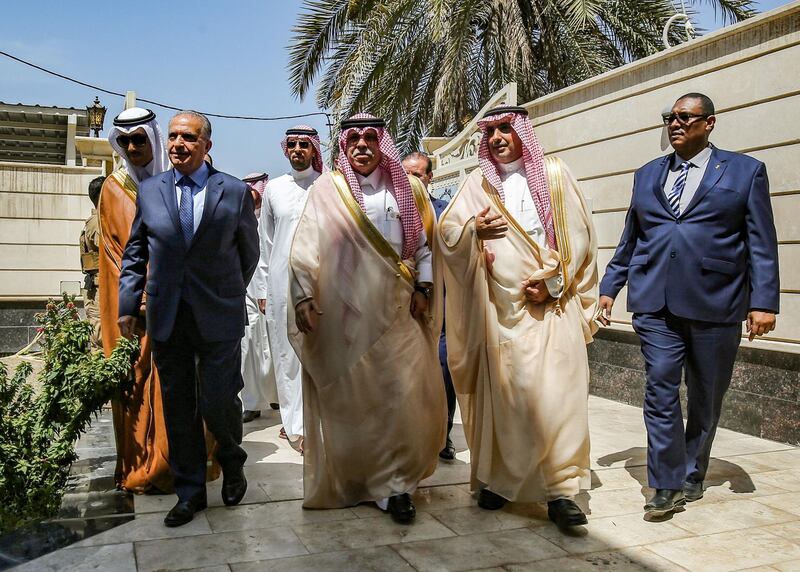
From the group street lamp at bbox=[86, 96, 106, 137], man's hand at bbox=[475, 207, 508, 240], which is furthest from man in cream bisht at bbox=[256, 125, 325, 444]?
street lamp at bbox=[86, 96, 106, 137]

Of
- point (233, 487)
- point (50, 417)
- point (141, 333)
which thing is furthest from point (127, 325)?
point (233, 487)

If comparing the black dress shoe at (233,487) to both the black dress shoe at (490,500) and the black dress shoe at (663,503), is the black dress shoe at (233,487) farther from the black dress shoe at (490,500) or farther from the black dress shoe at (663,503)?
the black dress shoe at (663,503)

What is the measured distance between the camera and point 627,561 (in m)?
3.35

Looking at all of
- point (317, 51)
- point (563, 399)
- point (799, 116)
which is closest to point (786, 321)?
point (799, 116)

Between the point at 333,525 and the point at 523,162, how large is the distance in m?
2.11

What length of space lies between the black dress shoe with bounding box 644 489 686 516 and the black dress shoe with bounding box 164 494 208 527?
2.18 meters

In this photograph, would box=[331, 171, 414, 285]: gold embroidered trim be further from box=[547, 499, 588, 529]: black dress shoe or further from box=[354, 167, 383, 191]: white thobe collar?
box=[547, 499, 588, 529]: black dress shoe

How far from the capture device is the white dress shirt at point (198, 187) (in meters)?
3.93

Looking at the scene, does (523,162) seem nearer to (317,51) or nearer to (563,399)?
(563,399)

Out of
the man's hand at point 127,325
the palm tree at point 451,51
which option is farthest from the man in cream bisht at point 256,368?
the palm tree at point 451,51

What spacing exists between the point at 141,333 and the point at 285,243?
5.44 ft

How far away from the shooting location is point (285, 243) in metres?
5.75

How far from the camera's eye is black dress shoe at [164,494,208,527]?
380cm

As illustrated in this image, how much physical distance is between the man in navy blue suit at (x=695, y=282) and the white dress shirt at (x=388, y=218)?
1106 millimetres
